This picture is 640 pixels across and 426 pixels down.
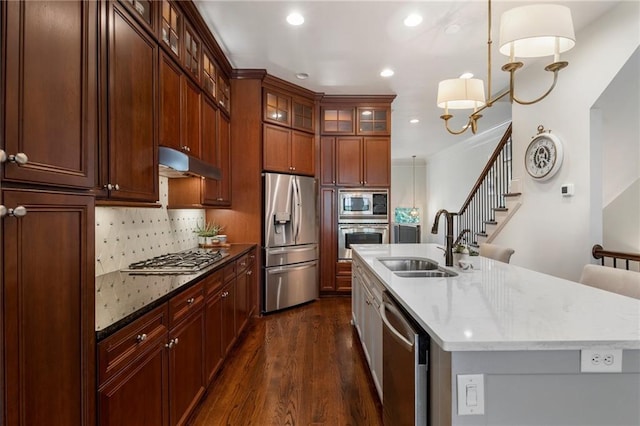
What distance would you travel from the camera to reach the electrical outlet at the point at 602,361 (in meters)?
1.00

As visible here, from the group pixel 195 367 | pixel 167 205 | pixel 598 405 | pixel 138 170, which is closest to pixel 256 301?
pixel 167 205

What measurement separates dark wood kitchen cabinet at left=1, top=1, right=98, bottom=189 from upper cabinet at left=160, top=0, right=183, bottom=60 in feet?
4.04

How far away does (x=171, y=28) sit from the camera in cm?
231

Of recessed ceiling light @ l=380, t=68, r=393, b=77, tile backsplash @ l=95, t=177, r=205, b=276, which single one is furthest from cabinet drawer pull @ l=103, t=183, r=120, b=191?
recessed ceiling light @ l=380, t=68, r=393, b=77

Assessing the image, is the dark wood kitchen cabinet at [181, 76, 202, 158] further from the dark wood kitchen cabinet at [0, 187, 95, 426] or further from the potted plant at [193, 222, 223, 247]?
the dark wood kitchen cabinet at [0, 187, 95, 426]

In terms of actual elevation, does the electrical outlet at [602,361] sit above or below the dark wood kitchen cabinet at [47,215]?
below

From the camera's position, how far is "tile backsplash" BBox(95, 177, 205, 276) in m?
1.99

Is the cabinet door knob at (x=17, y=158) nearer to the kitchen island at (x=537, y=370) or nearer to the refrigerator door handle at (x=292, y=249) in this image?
the kitchen island at (x=537, y=370)

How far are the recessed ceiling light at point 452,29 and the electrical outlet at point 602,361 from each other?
2881mm

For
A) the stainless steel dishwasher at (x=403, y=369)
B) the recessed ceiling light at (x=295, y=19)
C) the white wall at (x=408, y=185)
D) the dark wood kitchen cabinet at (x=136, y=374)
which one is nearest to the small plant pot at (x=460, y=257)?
the stainless steel dishwasher at (x=403, y=369)

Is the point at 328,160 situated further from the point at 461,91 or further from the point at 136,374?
the point at 136,374

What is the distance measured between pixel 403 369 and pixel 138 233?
2.09 meters

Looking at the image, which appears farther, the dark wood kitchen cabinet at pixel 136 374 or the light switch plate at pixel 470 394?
the dark wood kitchen cabinet at pixel 136 374

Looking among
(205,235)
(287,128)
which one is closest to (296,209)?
(287,128)
